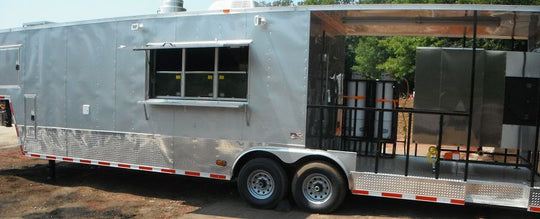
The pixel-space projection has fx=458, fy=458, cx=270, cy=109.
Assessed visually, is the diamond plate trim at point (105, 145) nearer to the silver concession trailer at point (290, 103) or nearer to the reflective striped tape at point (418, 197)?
the silver concession trailer at point (290, 103)

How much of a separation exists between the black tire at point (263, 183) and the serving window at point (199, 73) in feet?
3.41

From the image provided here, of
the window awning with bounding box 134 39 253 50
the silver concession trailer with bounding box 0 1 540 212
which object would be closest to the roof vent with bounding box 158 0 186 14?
the silver concession trailer with bounding box 0 1 540 212

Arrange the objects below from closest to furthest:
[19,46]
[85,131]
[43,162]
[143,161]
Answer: [143,161]
[85,131]
[19,46]
[43,162]

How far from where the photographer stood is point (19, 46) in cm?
871

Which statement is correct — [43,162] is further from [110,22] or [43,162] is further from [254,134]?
[254,134]

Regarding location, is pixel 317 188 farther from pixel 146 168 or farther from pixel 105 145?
pixel 105 145

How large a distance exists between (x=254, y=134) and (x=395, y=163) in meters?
2.54

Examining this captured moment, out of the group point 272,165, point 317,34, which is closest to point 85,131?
point 272,165

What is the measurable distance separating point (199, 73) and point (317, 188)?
8.22 ft

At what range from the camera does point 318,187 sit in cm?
655

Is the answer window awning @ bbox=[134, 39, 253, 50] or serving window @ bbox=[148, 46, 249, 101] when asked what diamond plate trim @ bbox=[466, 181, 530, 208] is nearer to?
serving window @ bbox=[148, 46, 249, 101]

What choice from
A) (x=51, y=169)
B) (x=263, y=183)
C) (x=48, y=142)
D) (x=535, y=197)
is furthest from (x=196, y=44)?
(x=535, y=197)

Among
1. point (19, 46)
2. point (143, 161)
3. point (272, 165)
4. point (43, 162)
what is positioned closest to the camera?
point (272, 165)

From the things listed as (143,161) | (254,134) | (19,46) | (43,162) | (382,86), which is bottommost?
(43,162)
